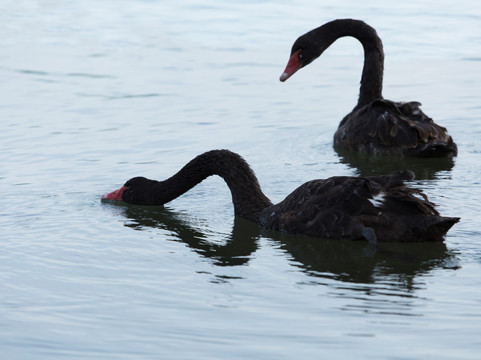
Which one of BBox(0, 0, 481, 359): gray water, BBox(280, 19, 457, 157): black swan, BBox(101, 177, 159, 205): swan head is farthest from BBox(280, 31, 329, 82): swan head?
BBox(101, 177, 159, 205): swan head

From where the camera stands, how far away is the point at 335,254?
7.91 metres

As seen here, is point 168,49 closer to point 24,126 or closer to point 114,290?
point 24,126

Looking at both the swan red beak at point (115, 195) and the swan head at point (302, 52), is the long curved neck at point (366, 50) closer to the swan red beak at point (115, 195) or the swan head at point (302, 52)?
the swan head at point (302, 52)

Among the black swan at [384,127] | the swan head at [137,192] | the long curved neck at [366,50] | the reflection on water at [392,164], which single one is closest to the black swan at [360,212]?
the swan head at [137,192]

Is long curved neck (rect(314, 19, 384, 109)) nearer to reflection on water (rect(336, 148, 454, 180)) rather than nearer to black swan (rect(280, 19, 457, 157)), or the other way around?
black swan (rect(280, 19, 457, 157))

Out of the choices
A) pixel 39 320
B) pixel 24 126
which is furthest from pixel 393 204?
pixel 24 126

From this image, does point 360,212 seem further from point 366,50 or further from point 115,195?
point 366,50

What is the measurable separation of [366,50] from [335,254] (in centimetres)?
573

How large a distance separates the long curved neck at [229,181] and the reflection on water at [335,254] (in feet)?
0.58

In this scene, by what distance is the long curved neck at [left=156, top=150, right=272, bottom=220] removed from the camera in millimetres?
9047

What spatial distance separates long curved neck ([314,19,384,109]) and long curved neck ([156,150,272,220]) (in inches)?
139

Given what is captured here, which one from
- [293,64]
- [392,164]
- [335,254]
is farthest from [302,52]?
[335,254]

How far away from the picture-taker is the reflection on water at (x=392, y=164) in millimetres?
10898

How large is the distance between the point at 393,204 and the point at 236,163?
1.87m
